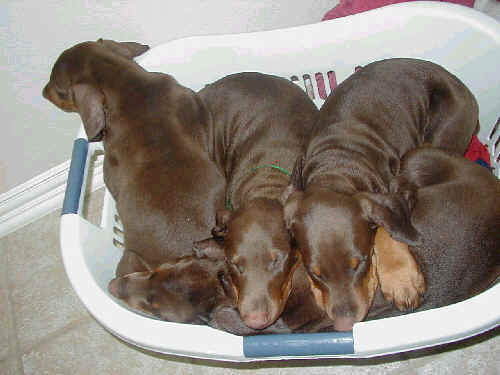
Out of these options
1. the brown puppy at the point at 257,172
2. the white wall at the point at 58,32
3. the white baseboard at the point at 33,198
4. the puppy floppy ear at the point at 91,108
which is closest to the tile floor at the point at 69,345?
the white baseboard at the point at 33,198

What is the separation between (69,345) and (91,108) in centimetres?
137

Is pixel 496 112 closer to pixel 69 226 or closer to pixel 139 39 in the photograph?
pixel 139 39

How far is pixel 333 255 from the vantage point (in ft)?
5.76

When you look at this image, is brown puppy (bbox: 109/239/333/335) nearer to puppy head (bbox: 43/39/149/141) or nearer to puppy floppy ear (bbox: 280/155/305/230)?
puppy floppy ear (bbox: 280/155/305/230)

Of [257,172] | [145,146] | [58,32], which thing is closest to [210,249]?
[257,172]

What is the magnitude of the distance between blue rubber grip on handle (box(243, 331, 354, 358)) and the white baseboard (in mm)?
2193

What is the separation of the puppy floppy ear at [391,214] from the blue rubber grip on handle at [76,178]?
1274mm

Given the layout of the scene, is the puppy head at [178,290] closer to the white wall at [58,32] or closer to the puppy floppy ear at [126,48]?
the puppy floppy ear at [126,48]

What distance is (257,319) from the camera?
5.84 feet

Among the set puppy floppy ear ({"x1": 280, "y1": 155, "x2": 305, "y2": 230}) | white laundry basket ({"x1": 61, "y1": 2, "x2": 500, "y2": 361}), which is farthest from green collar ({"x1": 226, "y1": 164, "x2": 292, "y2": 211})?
white laundry basket ({"x1": 61, "y1": 2, "x2": 500, "y2": 361})

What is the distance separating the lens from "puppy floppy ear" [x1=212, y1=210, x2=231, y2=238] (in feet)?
6.64

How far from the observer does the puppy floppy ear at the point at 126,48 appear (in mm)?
2666

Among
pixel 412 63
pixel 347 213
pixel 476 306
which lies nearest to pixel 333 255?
pixel 347 213

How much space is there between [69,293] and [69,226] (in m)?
1.04
